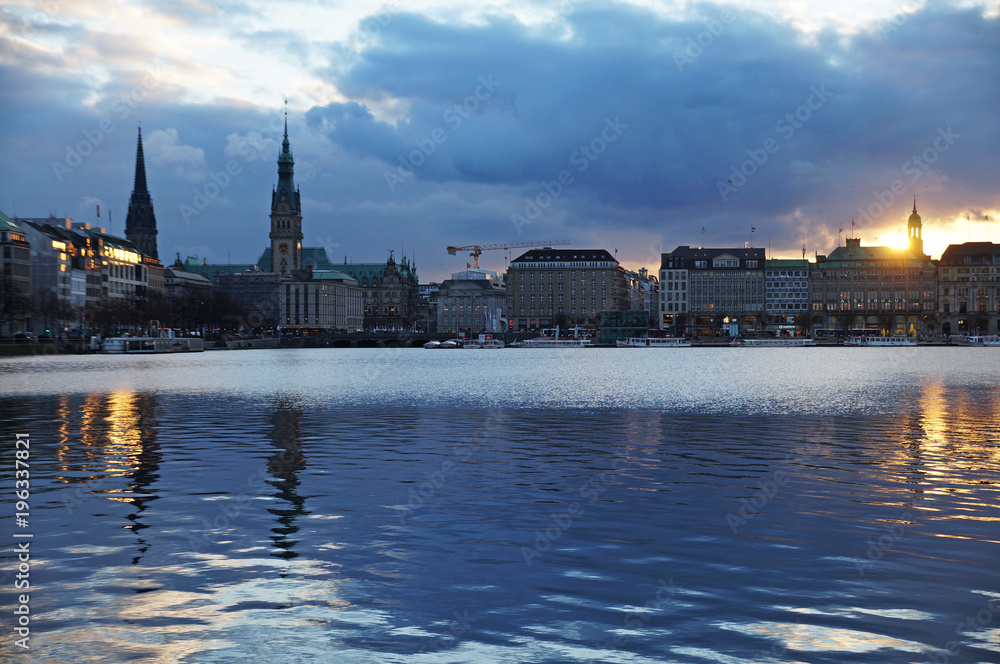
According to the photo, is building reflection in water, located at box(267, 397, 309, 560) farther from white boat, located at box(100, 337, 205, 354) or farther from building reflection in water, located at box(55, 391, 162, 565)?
white boat, located at box(100, 337, 205, 354)

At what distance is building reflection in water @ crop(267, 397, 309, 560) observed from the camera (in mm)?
18312

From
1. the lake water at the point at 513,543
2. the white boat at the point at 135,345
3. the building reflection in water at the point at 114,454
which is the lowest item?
the building reflection in water at the point at 114,454

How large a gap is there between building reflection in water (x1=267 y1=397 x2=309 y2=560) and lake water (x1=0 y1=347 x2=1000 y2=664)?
4.9 inches

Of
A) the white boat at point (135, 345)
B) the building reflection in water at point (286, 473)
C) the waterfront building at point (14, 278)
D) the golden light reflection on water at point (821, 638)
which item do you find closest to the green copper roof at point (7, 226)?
the waterfront building at point (14, 278)

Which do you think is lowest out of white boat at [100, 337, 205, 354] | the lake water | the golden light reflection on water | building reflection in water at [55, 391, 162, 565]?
building reflection in water at [55, 391, 162, 565]

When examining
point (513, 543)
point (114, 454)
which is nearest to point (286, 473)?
point (114, 454)

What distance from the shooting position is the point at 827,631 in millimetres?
12367

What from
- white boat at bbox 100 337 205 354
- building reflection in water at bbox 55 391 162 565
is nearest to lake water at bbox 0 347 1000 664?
building reflection in water at bbox 55 391 162 565

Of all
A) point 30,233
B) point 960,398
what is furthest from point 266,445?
point 30,233

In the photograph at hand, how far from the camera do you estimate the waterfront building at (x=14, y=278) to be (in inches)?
5891

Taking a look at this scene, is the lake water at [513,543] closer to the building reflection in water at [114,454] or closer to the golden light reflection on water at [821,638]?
the golden light reflection on water at [821,638]

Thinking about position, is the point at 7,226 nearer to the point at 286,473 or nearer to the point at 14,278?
the point at 14,278

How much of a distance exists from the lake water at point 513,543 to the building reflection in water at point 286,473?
12cm

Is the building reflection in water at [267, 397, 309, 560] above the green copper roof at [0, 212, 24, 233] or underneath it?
underneath
